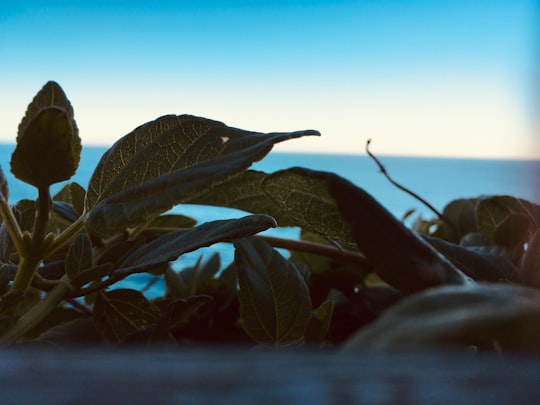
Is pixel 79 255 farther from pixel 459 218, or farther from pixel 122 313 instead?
pixel 459 218

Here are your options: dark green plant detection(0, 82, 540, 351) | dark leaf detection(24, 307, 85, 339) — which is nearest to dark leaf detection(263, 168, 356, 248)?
dark green plant detection(0, 82, 540, 351)

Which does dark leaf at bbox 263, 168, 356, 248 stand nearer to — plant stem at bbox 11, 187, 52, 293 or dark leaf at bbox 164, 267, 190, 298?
plant stem at bbox 11, 187, 52, 293

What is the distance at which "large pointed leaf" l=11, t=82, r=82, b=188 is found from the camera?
0.12 meters

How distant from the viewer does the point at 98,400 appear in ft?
0.19

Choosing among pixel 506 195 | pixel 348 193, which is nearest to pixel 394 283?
pixel 348 193

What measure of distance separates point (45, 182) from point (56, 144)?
0.5 inches

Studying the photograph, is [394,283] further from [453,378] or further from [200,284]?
[200,284]

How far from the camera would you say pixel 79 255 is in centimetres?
16

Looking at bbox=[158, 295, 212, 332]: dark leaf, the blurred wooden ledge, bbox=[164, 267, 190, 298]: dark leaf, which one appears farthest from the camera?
bbox=[164, 267, 190, 298]: dark leaf

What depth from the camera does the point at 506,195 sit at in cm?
24

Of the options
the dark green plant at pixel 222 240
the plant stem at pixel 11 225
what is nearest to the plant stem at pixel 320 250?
the dark green plant at pixel 222 240

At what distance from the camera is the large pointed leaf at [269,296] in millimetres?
165

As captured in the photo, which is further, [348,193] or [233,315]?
[233,315]

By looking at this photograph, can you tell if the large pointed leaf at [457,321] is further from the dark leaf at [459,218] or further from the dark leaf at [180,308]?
the dark leaf at [459,218]
